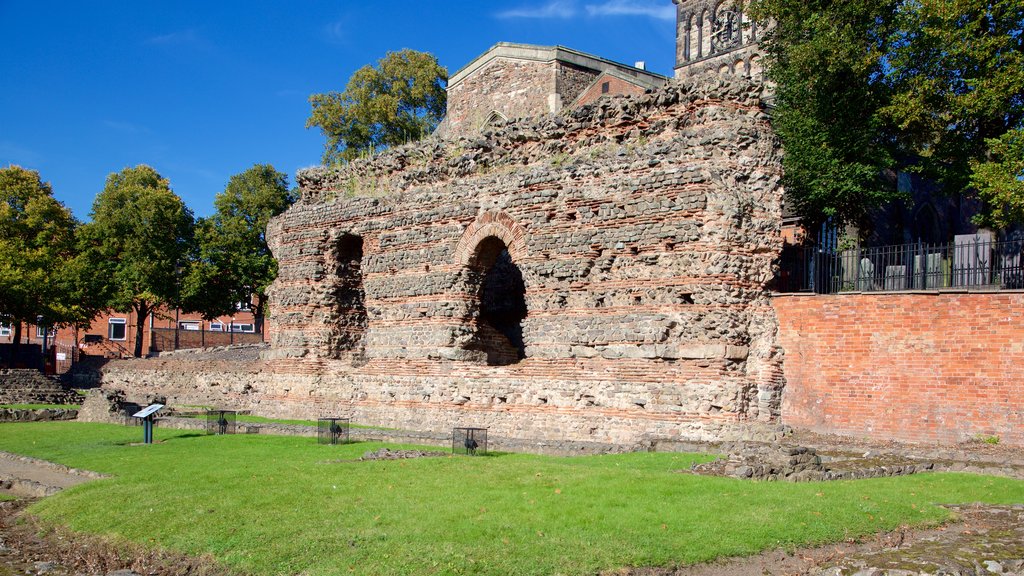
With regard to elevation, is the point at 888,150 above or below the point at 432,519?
above

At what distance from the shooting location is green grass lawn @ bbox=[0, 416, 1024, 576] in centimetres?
701

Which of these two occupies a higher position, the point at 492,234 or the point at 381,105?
the point at 381,105

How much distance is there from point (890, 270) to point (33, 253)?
32669mm

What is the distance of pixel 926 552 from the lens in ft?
Result: 24.1

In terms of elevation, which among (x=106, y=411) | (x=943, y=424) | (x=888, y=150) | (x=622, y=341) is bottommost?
(x=106, y=411)

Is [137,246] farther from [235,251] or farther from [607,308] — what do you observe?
[607,308]

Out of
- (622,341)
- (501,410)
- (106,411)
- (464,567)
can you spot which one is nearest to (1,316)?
(106,411)

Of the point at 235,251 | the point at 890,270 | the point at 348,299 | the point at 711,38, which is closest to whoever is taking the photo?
the point at 890,270

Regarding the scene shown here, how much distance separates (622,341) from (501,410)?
127 inches

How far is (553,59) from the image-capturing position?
3272 cm

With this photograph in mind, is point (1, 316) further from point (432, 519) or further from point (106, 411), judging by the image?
point (432, 519)

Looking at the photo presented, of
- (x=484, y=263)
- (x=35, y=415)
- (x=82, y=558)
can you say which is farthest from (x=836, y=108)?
(x=35, y=415)

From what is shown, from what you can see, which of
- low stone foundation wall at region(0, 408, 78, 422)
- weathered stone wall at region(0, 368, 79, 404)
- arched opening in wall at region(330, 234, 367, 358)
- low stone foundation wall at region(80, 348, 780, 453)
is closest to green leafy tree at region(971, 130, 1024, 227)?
low stone foundation wall at region(80, 348, 780, 453)

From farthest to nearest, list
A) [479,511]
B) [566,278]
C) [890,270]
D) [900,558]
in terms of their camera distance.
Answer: [890,270] < [566,278] < [479,511] < [900,558]
